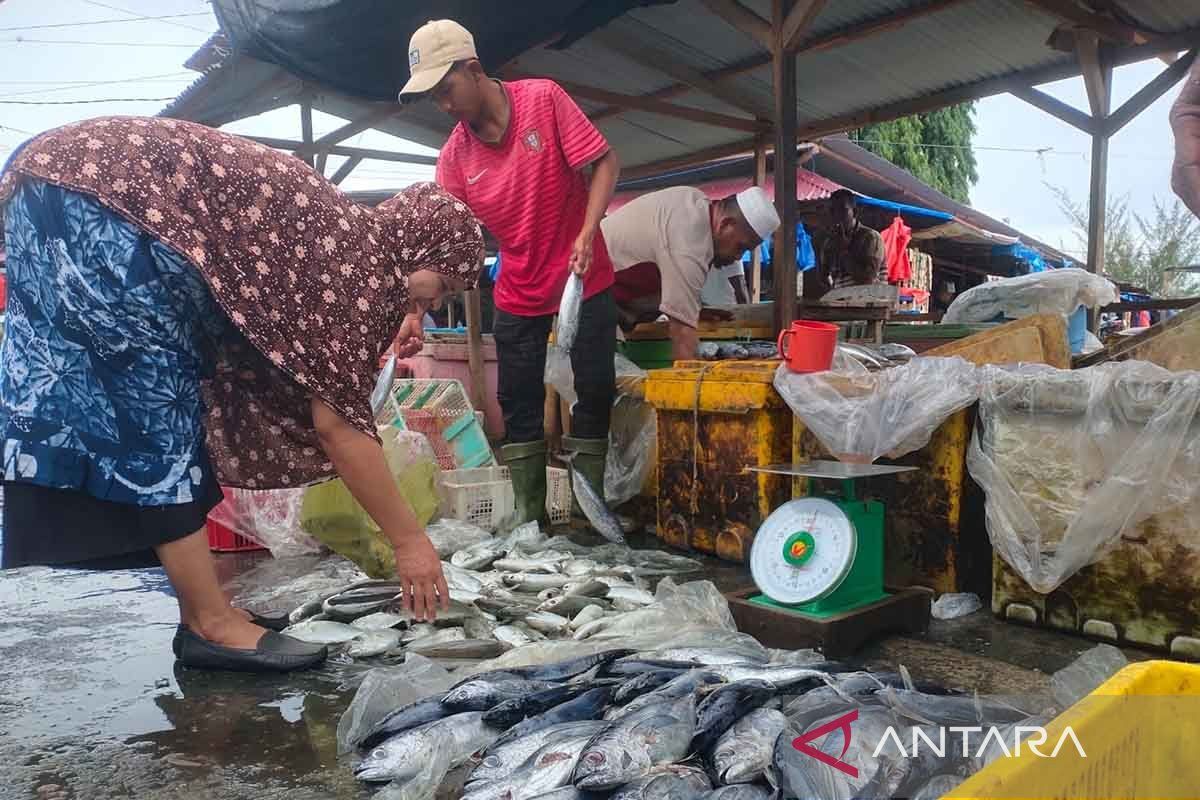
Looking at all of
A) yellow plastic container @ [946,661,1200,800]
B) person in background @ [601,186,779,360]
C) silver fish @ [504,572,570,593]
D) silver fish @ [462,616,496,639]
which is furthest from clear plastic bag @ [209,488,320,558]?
yellow plastic container @ [946,661,1200,800]

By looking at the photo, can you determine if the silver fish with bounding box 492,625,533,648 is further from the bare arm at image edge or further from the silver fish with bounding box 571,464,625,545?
the silver fish with bounding box 571,464,625,545

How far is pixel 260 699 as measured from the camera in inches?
99.5

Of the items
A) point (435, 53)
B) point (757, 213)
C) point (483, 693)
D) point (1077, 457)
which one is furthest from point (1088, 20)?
point (483, 693)

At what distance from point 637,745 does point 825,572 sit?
1.13m

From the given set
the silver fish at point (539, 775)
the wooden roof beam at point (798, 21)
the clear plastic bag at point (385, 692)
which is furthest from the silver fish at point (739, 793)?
the wooden roof beam at point (798, 21)

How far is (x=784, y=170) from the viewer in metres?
6.21

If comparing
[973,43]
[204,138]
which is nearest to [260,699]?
[204,138]

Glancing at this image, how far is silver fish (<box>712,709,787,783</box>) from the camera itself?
1.72 meters

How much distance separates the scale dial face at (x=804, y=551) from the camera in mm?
2670

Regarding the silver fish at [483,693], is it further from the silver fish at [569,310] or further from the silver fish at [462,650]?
the silver fish at [569,310]

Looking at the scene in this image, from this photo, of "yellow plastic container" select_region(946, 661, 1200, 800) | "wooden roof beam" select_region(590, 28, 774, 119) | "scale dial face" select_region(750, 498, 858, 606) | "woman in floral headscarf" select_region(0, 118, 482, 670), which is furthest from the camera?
"wooden roof beam" select_region(590, 28, 774, 119)

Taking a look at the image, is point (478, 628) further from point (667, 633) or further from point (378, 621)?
point (667, 633)

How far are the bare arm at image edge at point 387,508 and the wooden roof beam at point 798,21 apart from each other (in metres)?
4.49

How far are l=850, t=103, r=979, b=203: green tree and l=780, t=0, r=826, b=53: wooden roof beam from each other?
19.5 meters
